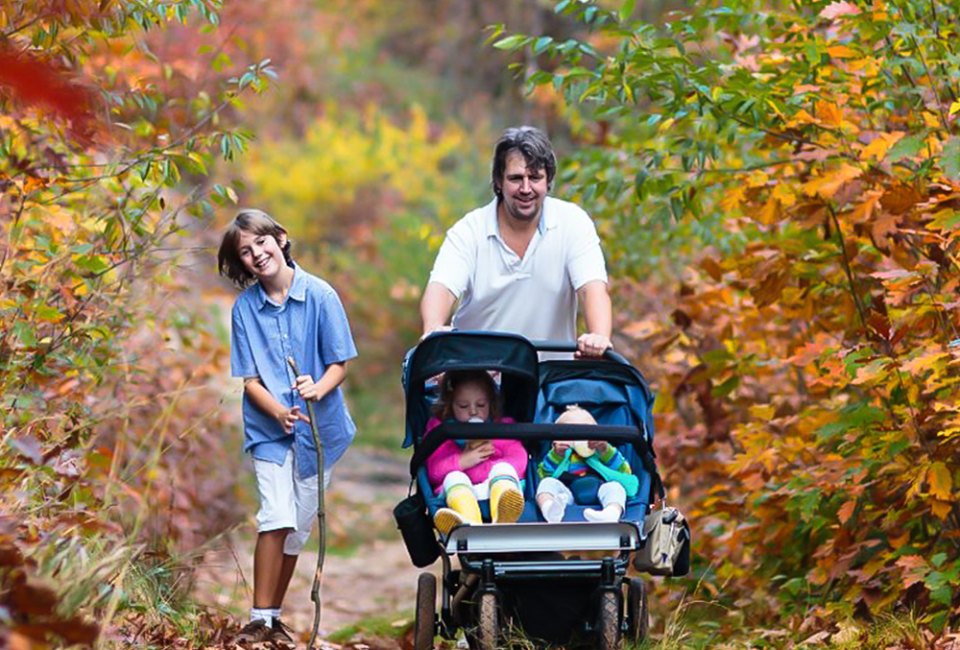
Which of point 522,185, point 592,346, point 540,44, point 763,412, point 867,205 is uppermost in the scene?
point 540,44

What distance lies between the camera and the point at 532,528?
5145 mm

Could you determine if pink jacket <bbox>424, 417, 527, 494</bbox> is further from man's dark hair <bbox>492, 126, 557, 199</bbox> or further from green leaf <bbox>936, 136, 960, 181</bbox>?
green leaf <bbox>936, 136, 960, 181</bbox>

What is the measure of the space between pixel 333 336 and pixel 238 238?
0.51 m

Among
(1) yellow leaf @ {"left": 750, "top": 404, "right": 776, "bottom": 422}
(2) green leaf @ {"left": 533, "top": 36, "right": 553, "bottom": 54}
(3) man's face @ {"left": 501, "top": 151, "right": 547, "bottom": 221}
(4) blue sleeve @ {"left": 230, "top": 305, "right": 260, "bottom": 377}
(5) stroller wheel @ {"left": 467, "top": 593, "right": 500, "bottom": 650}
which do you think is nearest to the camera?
(5) stroller wheel @ {"left": 467, "top": 593, "right": 500, "bottom": 650}

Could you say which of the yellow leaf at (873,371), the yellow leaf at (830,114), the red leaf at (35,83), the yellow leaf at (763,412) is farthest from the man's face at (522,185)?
the red leaf at (35,83)

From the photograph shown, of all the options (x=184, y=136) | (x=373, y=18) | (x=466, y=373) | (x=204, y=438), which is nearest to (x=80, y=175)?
(x=184, y=136)

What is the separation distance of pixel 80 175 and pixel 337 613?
315 cm

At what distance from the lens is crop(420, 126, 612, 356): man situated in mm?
6016

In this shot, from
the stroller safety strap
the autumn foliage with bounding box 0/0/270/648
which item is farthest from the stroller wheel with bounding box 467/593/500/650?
the autumn foliage with bounding box 0/0/270/648

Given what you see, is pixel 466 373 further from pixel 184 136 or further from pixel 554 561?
pixel 184 136

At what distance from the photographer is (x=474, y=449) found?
5602mm

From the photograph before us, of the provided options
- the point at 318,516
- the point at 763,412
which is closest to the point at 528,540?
the point at 318,516

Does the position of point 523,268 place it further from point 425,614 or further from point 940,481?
point 940,481

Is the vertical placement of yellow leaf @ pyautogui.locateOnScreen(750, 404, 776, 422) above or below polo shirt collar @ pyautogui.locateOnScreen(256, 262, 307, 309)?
below
